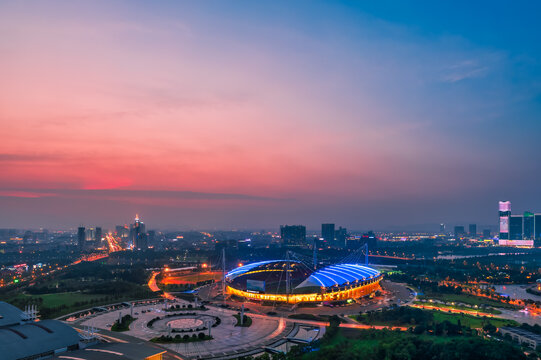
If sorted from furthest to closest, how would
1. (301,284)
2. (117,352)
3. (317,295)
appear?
(301,284) → (317,295) → (117,352)

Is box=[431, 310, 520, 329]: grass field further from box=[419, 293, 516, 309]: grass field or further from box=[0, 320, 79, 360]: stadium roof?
box=[0, 320, 79, 360]: stadium roof

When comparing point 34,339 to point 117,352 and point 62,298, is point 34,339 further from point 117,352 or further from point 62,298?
point 62,298

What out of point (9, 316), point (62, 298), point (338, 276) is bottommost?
point (62, 298)

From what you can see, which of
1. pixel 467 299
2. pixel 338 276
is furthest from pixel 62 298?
pixel 467 299

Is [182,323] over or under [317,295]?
under

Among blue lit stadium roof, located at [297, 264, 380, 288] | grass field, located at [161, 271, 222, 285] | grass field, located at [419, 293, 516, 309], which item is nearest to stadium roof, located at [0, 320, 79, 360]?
blue lit stadium roof, located at [297, 264, 380, 288]

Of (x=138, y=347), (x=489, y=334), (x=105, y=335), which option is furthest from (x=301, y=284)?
(x=138, y=347)

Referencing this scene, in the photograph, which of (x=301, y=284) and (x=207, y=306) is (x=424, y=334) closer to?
(x=301, y=284)
